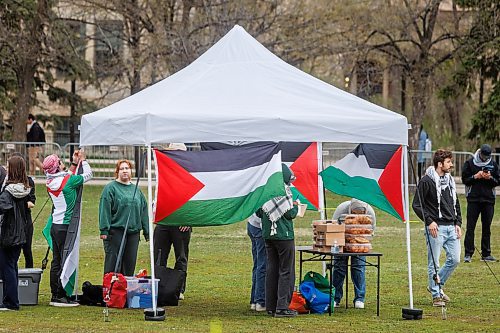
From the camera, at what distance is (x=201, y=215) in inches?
524

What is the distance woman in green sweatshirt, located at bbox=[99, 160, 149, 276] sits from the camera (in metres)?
14.5

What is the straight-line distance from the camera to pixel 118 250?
14664 millimetres

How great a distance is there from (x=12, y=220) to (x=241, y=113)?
2.99 metres

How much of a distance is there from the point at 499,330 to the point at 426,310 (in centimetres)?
173

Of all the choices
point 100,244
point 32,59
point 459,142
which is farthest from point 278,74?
point 459,142

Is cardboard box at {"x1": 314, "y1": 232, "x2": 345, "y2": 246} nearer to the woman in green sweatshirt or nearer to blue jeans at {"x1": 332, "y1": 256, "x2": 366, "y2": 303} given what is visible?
blue jeans at {"x1": 332, "y1": 256, "x2": 366, "y2": 303}

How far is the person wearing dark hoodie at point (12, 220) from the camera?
13680 mm

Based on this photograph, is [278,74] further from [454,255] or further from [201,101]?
[454,255]

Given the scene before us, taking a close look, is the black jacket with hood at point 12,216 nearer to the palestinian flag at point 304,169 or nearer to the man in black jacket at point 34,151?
the palestinian flag at point 304,169

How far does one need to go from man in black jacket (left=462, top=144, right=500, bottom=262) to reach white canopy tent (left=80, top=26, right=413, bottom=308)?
620 centimetres

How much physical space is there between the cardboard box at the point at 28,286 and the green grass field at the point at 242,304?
5.9 inches

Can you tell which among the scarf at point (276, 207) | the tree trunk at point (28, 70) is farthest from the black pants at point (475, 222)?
the tree trunk at point (28, 70)

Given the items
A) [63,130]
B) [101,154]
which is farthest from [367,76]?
[63,130]

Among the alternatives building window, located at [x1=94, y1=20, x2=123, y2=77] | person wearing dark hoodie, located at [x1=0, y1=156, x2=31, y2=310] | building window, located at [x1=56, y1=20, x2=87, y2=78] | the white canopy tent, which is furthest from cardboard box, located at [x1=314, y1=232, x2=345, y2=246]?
building window, located at [x1=56, y1=20, x2=87, y2=78]
